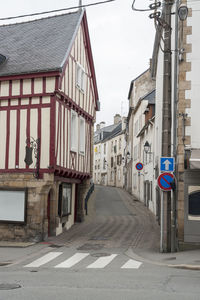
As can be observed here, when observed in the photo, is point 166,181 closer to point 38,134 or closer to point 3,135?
point 38,134

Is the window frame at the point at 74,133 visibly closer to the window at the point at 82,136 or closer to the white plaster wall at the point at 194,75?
the window at the point at 82,136

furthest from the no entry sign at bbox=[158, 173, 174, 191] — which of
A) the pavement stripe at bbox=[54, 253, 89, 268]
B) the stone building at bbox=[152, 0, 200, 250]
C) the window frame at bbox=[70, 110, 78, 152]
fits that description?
the window frame at bbox=[70, 110, 78, 152]

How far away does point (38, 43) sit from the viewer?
57.5 feet

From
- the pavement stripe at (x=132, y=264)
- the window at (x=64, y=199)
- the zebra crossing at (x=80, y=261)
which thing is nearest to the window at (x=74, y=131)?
the window at (x=64, y=199)

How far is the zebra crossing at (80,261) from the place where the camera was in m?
10.0

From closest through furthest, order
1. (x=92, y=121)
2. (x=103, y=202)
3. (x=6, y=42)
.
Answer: (x=6, y=42)
(x=92, y=121)
(x=103, y=202)

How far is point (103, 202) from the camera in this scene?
2644 centimetres

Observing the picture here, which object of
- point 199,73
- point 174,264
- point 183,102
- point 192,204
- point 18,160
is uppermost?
point 199,73

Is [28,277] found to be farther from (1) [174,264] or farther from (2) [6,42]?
(2) [6,42]

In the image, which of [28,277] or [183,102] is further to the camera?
[183,102]

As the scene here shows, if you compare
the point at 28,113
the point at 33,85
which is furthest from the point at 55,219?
the point at 33,85

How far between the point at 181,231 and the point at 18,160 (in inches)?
258

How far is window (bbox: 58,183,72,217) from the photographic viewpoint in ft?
56.0

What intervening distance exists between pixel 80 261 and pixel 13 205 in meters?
5.03
